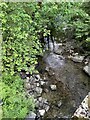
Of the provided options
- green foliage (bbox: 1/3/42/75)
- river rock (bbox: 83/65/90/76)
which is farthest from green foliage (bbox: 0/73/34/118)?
river rock (bbox: 83/65/90/76)

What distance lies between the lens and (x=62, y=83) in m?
2.73

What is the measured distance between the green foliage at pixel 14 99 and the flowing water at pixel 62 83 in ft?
0.86

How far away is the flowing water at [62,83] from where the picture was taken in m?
2.48

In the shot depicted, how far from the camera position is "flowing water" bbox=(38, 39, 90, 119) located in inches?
97.8

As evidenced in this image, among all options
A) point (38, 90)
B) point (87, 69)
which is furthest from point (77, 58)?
point (38, 90)

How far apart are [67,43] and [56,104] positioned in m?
0.87

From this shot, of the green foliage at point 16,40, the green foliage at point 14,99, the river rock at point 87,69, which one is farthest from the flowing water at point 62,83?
the green foliage at point 16,40

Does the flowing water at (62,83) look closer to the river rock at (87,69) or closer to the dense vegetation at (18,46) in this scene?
the river rock at (87,69)

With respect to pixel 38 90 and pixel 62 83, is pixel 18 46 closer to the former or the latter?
pixel 38 90

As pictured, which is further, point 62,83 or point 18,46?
point 62,83

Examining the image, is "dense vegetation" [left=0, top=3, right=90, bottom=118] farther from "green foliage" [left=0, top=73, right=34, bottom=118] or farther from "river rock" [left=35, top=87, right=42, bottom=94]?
"river rock" [left=35, top=87, right=42, bottom=94]

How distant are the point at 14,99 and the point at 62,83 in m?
0.71

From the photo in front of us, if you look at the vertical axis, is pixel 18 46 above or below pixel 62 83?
above

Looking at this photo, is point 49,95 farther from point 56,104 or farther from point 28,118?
point 28,118
